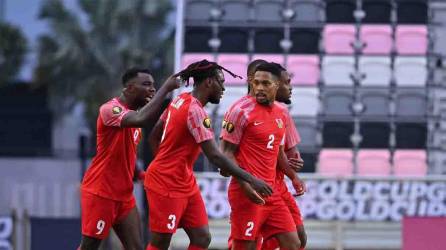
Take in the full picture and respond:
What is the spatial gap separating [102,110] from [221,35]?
8.27m

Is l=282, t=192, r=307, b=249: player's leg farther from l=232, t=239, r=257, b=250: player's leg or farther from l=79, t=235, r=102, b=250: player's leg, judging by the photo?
l=79, t=235, r=102, b=250: player's leg

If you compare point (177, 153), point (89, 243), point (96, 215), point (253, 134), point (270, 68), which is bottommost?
point (89, 243)

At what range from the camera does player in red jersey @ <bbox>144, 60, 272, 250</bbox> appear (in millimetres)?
10977

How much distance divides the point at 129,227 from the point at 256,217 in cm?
112

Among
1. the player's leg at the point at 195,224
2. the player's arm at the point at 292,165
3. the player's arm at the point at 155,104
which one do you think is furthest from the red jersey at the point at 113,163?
the player's arm at the point at 292,165

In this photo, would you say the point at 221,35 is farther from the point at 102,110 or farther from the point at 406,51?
the point at 102,110

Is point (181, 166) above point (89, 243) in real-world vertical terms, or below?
above

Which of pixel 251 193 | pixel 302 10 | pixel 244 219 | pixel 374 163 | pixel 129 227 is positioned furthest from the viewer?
pixel 302 10

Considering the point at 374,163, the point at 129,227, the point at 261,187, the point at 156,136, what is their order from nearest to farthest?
the point at 261,187 → the point at 129,227 → the point at 156,136 → the point at 374,163

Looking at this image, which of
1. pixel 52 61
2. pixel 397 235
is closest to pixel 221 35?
pixel 397 235

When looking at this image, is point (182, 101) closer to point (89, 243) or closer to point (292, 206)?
point (89, 243)

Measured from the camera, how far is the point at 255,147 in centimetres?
1139

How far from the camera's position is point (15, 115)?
3919 cm

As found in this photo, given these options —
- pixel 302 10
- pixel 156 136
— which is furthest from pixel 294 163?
pixel 302 10
